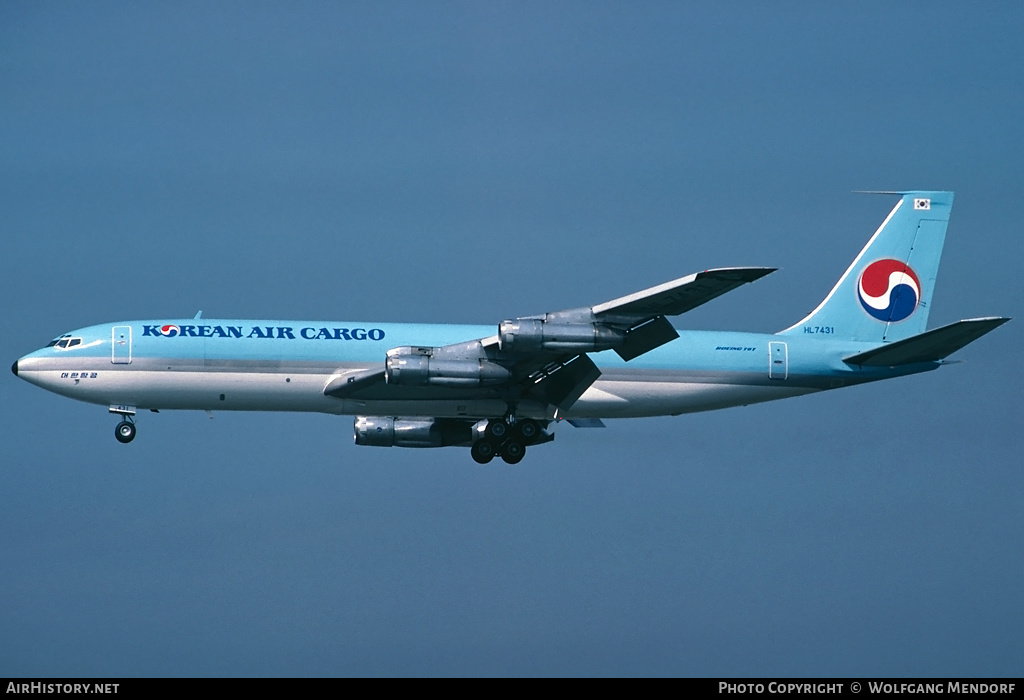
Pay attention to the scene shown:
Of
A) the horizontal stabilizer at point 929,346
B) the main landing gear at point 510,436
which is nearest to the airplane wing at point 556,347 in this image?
the main landing gear at point 510,436

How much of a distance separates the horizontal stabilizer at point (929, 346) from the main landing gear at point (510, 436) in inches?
506

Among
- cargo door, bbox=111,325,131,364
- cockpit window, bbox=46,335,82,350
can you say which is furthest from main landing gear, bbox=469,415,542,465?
cockpit window, bbox=46,335,82,350

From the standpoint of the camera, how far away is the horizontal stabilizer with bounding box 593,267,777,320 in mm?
48750

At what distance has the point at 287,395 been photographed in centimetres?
5725

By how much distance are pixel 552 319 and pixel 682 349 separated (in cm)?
910

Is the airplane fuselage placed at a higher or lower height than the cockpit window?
lower

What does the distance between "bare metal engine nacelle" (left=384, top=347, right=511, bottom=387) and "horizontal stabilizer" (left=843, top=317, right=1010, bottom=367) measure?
1508cm

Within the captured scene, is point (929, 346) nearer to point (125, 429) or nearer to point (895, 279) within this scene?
point (895, 279)

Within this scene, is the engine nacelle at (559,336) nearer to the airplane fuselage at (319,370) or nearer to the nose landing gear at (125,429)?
the airplane fuselage at (319,370)

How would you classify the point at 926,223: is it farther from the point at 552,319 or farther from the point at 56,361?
the point at 56,361

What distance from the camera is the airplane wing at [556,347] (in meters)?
50.6

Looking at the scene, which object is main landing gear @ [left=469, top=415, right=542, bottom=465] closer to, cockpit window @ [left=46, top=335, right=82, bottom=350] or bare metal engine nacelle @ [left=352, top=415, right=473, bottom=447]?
bare metal engine nacelle @ [left=352, top=415, right=473, bottom=447]

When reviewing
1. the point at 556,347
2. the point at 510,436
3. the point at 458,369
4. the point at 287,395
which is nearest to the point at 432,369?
the point at 458,369
